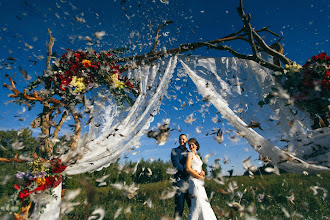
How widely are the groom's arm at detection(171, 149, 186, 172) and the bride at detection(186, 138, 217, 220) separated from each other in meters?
0.27

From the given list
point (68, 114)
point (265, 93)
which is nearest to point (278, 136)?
point (265, 93)

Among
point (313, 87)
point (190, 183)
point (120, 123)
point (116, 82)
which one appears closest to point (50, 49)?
point (116, 82)

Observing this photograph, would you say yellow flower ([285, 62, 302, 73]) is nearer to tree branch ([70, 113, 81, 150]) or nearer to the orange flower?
the orange flower

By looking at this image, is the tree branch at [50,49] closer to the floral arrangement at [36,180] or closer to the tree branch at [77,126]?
the tree branch at [77,126]

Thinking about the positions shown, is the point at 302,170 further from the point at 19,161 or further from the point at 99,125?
the point at 19,161

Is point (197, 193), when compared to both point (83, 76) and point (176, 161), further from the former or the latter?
point (83, 76)

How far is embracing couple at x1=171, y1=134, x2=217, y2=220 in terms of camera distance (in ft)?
9.88

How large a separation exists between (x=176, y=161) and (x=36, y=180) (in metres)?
2.19

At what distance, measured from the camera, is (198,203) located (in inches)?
119

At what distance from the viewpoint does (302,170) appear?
6.86 feet

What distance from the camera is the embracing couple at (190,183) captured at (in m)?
3.01

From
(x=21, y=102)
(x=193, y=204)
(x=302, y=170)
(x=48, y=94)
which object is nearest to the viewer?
(x=302, y=170)

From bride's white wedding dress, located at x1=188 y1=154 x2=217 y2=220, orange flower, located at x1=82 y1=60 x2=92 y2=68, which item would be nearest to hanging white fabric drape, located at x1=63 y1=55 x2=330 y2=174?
orange flower, located at x1=82 y1=60 x2=92 y2=68

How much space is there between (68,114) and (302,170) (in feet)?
11.1
